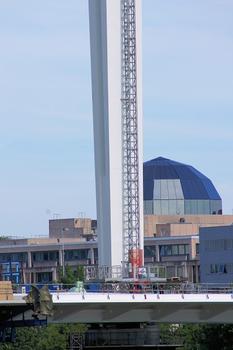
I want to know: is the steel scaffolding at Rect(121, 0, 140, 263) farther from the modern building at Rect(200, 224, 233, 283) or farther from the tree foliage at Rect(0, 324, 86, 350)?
the modern building at Rect(200, 224, 233, 283)

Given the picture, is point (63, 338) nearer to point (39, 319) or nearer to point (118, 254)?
point (118, 254)

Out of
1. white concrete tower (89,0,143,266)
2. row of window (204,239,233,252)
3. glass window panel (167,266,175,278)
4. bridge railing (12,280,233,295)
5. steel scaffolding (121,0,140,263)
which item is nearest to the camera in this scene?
bridge railing (12,280,233,295)

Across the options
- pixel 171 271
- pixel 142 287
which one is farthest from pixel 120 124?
pixel 171 271

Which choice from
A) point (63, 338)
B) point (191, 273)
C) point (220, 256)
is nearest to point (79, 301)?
point (63, 338)

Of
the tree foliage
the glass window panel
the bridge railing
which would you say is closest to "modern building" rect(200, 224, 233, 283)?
the glass window panel

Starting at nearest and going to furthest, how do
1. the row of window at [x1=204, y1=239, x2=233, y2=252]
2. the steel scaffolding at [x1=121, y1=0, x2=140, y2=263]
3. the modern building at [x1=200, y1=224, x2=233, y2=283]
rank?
the steel scaffolding at [x1=121, y1=0, x2=140, y2=263]
the modern building at [x1=200, y1=224, x2=233, y2=283]
the row of window at [x1=204, y1=239, x2=233, y2=252]

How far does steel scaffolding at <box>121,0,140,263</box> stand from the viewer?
13750 centimetres

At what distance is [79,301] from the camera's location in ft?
247

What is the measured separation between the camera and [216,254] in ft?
572

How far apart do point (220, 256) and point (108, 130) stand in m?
41.3

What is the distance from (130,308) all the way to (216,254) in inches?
3761

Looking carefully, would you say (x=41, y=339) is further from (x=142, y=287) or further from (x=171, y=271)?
(x=171, y=271)

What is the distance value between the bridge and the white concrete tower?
5445cm

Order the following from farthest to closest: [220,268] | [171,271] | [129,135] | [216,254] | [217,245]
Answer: [171,271] < [217,245] < [216,254] < [220,268] < [129,135]
